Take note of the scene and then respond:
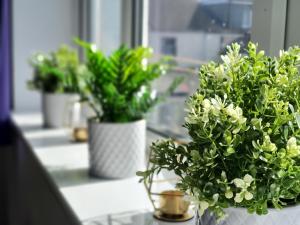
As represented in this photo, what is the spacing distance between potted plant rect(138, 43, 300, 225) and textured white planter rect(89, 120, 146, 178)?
0.60m

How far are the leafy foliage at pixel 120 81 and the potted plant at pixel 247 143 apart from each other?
63 centimetres

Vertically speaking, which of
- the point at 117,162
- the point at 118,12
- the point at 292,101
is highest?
the point at 118,12

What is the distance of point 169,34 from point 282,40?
70cm

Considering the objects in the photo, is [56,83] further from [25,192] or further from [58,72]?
[25,192]

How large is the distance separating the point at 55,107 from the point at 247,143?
4.78ft

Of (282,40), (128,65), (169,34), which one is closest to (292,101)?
(282,40)

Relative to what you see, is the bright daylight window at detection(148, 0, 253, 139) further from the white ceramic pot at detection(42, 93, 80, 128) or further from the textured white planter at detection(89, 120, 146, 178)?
the white ceramic pot at detection(42, 93, 80, 128)

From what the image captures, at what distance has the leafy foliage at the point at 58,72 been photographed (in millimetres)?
1888

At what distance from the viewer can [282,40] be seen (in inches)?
35.4

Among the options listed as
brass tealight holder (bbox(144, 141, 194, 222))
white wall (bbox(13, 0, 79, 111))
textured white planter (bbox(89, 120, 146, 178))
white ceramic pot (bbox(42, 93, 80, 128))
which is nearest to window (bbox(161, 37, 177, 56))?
textured white planter (bbox(89, 120, 146, 178))

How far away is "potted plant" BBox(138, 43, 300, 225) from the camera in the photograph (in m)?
0.60

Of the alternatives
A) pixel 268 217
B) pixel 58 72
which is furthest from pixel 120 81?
pixel 268 217

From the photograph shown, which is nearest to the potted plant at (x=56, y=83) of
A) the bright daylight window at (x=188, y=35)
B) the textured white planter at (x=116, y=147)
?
the bright daylight window at (x=188, y=35)

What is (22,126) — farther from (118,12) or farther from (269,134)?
(269,134)
